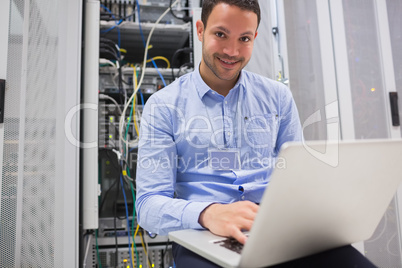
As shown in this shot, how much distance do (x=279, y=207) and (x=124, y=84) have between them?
1.58 meters

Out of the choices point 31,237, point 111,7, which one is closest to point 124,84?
point 111,7

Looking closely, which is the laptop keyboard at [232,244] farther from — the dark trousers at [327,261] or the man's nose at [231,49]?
the man's nose at [231,49]

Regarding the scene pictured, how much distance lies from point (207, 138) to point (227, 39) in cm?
34

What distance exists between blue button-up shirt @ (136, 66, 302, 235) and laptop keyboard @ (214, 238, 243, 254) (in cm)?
28

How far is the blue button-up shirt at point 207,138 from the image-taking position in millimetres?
912

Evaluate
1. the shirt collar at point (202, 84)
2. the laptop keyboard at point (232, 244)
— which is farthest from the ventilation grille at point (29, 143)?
the laptop keyboard at point (232, 244)

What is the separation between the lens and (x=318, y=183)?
0.45 m

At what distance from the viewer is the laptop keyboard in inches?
20.1

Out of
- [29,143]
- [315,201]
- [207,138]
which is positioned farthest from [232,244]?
[29,143]

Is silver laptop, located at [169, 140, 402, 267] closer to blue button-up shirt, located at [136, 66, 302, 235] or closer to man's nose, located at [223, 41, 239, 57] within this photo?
Answer: blue button-up shirt, located at [136, 66, 302, 235]

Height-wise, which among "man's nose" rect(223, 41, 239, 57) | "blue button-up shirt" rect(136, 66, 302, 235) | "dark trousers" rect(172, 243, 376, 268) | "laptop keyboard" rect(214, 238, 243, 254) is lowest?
"dark trousers" rect(172, 243, 376, 268)

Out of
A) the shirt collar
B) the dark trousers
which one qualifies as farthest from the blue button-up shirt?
the dark trousers

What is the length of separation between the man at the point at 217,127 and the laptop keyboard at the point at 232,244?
0.94 feet

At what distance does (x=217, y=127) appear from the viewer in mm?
1000
